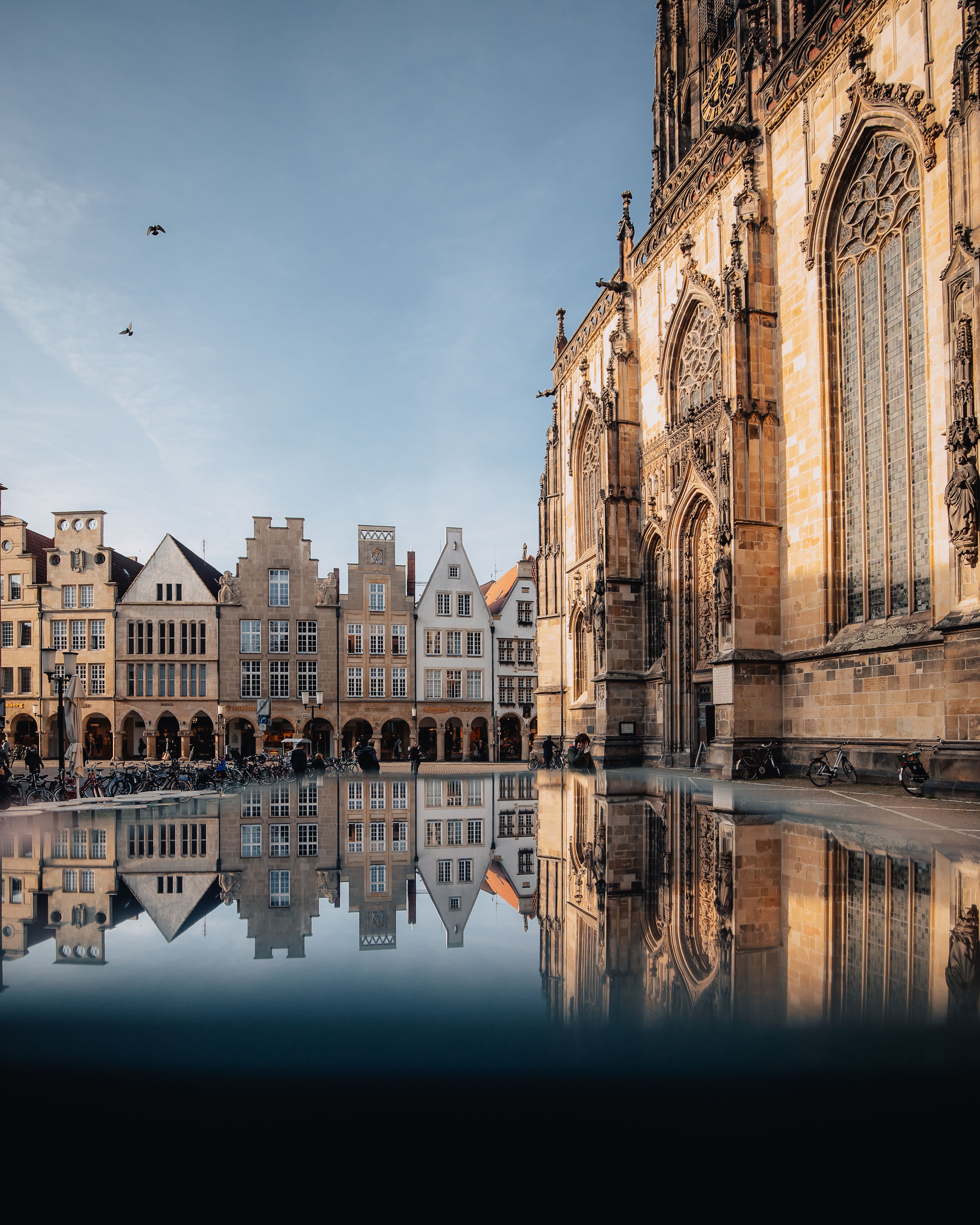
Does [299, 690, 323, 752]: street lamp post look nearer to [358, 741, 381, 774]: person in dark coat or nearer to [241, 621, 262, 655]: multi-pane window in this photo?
[241, 621, 262, 655]: multi-pane window

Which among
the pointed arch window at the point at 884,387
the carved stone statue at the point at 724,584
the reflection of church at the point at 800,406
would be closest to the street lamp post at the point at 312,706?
the reflection of church at the point at 800,406

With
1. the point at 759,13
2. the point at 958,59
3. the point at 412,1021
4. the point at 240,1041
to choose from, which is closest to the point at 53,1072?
the point at 240,1041

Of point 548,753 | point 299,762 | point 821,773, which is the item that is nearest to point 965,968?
point 821,773

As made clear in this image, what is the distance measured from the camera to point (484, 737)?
51938mm

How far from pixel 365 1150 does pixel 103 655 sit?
51.4m

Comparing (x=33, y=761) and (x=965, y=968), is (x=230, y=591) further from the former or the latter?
(x=965, y=968)

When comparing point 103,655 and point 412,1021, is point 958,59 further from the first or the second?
point 103,655

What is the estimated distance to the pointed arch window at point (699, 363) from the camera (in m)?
23.0

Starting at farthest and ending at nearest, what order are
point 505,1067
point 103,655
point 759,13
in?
point 103,655
point 759,13
point 505,1067

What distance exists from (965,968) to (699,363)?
871 inches

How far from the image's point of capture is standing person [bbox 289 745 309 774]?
81.7 ft

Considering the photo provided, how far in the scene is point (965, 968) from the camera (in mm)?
4234

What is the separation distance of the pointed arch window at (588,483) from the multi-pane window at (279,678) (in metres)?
22.8

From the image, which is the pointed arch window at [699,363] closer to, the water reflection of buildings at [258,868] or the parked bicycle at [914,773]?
the parked bicycle at [914,773]
